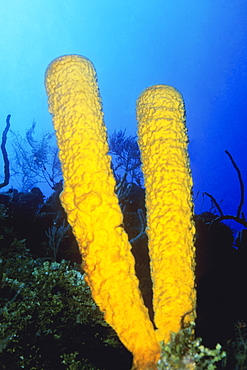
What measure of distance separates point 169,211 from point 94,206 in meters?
0.54

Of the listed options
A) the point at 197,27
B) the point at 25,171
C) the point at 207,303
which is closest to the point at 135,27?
the point at 197,27

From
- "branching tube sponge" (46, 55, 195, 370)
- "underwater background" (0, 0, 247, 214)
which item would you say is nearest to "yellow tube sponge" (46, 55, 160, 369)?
"branching tube sponge" (46, 55, 195, 370)

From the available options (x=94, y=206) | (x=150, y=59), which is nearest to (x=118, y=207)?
(x=94, y=206)

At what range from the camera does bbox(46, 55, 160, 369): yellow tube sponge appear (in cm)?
161

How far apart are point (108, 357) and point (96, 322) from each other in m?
0.39

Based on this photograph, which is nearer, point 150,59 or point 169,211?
point 169,211

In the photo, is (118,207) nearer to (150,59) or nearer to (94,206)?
(94,206)

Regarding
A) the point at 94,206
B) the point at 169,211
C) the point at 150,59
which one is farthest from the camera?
the point at 150,59

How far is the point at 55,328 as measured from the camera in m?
2.83

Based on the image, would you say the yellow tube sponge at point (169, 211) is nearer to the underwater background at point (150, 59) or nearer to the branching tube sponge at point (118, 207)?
the branching tube sponge at point (118, 207)

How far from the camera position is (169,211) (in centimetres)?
179

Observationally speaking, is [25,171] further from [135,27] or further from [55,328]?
[135,27]

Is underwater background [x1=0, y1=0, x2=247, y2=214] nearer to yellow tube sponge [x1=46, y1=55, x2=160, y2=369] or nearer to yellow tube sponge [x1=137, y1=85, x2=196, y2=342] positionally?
yellow tube sponge [x1=137, y1=85, x2=196, y2=342]

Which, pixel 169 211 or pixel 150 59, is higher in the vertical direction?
pixel 150 59
